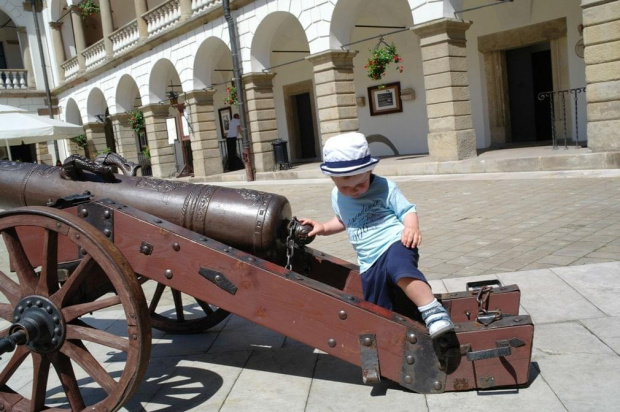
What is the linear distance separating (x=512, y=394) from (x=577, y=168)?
301 inches

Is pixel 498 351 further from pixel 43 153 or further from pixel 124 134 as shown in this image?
pixel 43 153

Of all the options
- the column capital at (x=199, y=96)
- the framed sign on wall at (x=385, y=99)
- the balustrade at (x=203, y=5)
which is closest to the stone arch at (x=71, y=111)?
the column capital at (x=199, y=96)

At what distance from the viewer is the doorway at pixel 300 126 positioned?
789 inches

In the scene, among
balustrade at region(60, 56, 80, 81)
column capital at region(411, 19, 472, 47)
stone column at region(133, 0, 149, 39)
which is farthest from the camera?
balustrade at region(60, 56, 80, 81)

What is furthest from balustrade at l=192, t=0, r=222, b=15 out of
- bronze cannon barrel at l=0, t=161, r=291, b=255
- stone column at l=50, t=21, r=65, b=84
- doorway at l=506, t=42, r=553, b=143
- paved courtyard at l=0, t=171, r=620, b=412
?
bronze cannon barrel at l=0, t=161, r=291, b=255

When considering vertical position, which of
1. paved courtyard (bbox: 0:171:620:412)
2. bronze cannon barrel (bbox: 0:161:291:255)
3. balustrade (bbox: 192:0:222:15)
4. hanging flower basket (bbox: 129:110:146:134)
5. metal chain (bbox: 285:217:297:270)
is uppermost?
balustrade (bbox: 192:0:222:15)

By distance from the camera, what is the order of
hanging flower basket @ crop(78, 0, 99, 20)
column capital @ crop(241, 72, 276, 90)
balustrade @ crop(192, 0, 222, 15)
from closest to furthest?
column capital @ crop(241, 72, 276, 90)
balustrade @ crop(192, 0, 222, 15)
hanging flower basket @ crop(78, 0, 99, 20)

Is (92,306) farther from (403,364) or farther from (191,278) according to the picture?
Answer: (403,364)

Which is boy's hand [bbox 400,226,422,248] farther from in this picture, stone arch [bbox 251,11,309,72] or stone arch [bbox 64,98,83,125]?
stone arch [bbox 64,98,83,125]

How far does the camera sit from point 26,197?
3.26m

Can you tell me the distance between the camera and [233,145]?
764 inches

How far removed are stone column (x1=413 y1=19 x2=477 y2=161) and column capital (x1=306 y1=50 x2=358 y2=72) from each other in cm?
235

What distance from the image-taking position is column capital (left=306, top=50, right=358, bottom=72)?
42.4ft

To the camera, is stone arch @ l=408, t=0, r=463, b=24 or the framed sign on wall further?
the framed sign on wall
